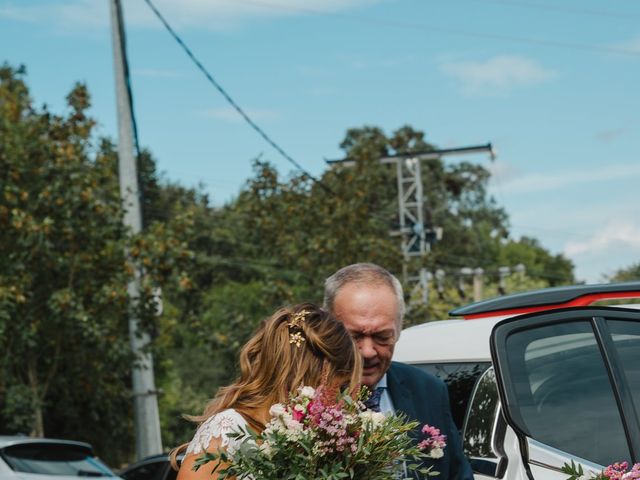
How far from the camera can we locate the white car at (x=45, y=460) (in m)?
10.3

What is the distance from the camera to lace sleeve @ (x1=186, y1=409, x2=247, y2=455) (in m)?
3.09

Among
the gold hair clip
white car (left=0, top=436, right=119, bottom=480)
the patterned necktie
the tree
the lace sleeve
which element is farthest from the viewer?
the tree

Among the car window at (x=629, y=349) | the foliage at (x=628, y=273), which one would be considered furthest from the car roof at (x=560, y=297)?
the foliage at (x=628, y=273)

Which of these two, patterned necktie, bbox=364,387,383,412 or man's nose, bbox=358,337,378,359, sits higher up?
man's nose, bbox=358,337,378,359

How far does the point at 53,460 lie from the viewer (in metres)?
10.8

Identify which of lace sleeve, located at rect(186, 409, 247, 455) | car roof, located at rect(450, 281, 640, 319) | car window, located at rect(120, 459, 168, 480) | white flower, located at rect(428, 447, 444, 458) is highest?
car roof, located at rect(450, 281, 640, 319)

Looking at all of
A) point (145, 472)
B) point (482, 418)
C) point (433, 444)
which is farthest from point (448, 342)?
point (145, 472)

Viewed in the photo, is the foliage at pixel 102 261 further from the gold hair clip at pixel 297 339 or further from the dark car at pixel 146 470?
the dark car at pixel 146 470

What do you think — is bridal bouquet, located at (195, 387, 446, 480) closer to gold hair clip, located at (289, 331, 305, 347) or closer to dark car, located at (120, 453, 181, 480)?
A: gold hair clip, located at (289, 331, 305, 347)

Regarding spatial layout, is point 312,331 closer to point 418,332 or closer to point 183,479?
point 183,479

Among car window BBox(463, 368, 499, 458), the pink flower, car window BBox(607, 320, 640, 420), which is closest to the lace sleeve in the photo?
the pink flower

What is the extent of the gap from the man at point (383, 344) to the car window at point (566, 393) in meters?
0.28

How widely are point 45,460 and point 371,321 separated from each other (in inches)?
278

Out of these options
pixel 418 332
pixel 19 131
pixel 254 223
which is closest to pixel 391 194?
pixel 254 223
